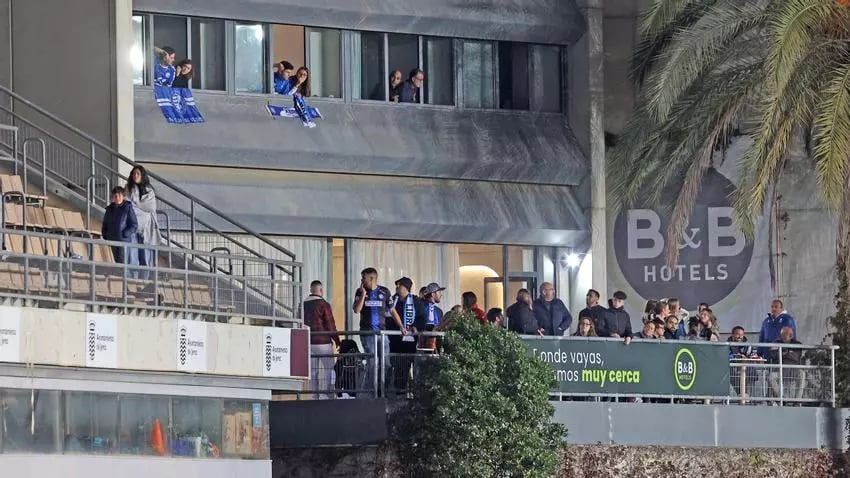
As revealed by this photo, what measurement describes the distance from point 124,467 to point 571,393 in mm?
8363

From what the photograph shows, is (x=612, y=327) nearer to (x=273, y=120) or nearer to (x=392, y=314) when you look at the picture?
(x=392, y=314)

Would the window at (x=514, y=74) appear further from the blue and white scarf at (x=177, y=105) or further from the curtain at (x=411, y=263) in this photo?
the blue and white scarf at (x=177, y=105)

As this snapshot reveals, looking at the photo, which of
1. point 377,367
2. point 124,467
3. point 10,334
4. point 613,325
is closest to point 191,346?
point 124,467

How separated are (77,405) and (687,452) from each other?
1130 centimetres

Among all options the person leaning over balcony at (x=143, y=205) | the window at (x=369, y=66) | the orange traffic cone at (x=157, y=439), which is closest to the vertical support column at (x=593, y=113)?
the window at (x=369, y=66)

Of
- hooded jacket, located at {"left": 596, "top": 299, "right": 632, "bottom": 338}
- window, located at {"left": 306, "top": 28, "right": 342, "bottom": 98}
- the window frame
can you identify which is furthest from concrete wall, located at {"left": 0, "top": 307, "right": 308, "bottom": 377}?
window, located at {"left": 306, "top": 28, "right": 342, "bottom": 98}

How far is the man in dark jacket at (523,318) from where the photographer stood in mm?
29891

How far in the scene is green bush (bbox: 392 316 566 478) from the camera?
27.5 m

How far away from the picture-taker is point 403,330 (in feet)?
93.5

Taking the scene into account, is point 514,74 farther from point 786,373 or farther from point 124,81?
point 786,373

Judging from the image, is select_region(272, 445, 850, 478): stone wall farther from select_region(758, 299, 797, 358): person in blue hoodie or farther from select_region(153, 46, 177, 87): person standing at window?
select_region(153, 46, 177, 87): person standing at window

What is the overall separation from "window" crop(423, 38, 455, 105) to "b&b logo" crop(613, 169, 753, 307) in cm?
466

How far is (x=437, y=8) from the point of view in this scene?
129 ft

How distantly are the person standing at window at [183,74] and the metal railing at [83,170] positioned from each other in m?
2.28
